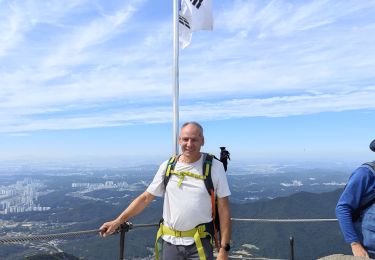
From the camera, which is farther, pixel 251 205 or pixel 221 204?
pixel 251 205

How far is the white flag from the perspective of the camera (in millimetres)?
8094

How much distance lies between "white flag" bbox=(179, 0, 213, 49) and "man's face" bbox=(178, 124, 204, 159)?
457 cm

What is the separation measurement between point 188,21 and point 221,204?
5.36 m

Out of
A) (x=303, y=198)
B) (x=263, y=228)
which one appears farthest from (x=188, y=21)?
(x=303, y=198)

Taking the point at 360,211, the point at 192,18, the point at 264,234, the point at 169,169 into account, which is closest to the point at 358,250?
the point at 360,211

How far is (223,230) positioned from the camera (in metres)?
3.83

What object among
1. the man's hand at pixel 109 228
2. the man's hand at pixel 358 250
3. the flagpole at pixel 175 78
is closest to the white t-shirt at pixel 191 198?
the man's hand at pixel 109 228

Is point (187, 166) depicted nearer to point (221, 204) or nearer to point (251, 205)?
point (221, 204)

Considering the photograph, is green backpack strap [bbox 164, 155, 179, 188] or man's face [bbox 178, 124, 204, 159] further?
green backpack strap [bbox 164, 155, 179, 188]

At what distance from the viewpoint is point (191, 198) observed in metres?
3.82

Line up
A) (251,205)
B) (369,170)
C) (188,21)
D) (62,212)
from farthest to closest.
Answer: (62,212)
(251,205)
(188,21)
(369,170)

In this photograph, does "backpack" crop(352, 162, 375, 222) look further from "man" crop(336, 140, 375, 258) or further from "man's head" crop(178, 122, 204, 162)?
"man's head" crop(178, 122, 204, 162)

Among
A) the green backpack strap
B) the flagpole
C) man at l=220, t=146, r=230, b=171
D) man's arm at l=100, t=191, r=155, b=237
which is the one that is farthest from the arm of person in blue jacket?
the flagpole

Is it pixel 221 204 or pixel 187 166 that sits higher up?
pixel 187 166
